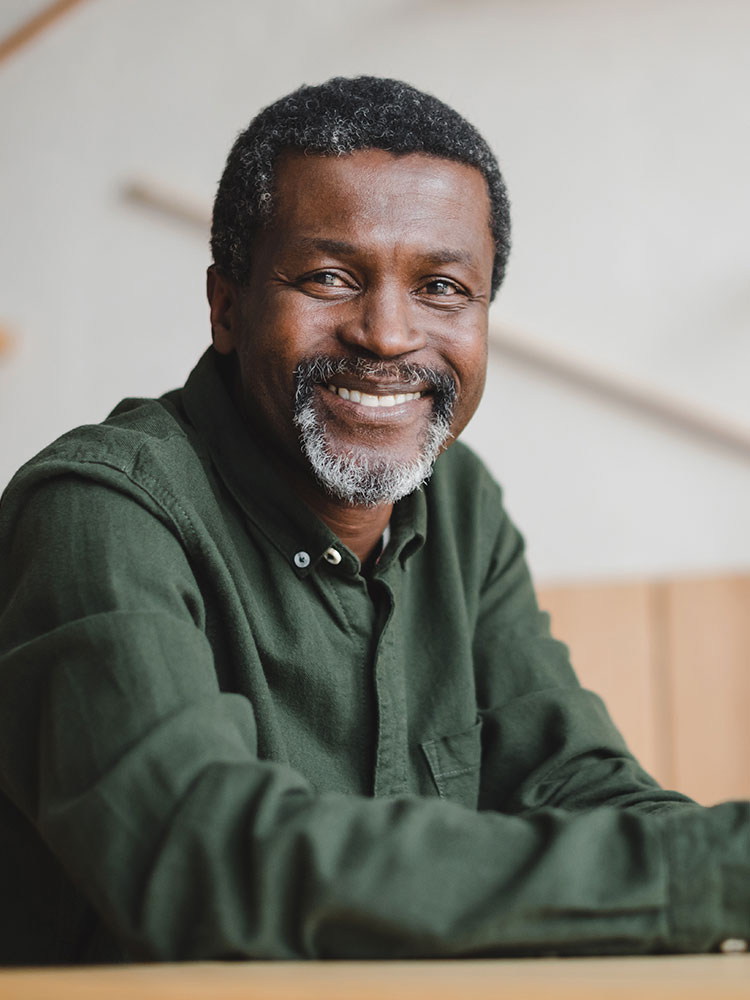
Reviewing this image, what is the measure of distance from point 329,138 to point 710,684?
1.68 metres

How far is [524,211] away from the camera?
2.66 m

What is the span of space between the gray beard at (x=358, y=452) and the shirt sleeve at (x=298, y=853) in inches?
16.2

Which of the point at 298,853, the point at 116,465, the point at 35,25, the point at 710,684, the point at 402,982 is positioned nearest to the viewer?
the point at 402,982

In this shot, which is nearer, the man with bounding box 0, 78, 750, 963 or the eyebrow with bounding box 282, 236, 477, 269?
the man with bounding box 0, 78, 750, 963

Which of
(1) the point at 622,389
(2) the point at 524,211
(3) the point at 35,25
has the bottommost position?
(1) the point at 622,389

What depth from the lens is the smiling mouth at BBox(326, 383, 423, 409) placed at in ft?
4.26

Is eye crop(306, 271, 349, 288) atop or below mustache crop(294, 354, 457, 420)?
atop

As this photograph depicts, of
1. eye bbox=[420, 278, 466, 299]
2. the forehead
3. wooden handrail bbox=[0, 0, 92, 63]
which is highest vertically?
wooden handrail bbox=[0, 0, 92, 63]

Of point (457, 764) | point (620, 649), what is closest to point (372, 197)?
point (457, 764)

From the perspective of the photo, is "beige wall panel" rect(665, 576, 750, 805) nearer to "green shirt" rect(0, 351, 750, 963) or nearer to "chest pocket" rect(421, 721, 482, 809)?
"green shirt" rect(0, 351, 750, 963)

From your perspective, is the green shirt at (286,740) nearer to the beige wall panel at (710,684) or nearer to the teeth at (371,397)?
the teeth at (371,397)

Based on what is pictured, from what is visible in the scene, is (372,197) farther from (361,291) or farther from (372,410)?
(372,410)

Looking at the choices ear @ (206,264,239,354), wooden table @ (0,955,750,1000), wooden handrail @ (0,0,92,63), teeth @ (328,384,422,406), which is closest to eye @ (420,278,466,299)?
teeth @ (328,384,422,406)

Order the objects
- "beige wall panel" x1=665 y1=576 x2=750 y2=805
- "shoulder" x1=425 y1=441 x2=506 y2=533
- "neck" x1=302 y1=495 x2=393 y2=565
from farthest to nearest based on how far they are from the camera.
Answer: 1. "beige wall panel" x1=665 y1=576 x2=750 y2=805
2. "shoulder" x1=425 y1=441 x2=506 y2=533
3. "neck" x1=302 y1=495 x2=393 y2=565
